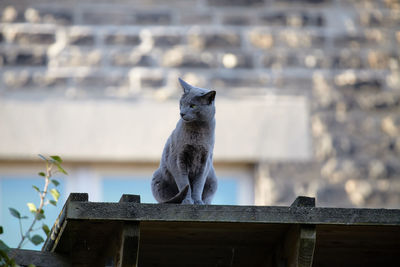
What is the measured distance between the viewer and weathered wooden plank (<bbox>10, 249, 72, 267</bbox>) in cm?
371

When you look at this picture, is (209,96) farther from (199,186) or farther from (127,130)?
(127,130)

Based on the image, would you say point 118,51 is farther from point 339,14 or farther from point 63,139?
point 339,14

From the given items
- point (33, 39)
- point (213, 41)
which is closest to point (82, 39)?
point (33, 39)

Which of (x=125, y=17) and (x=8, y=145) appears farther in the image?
(x=125, y=17)

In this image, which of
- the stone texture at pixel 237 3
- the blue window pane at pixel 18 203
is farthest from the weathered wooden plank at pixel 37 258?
the stone texture at pixel 237 3

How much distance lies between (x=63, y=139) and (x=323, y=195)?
1924 mm

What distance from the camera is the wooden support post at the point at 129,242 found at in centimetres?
329

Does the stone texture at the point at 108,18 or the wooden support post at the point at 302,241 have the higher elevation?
the stone texture at the point at 108,18

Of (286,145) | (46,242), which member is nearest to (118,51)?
(286,145)

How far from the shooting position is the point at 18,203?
20.7ft

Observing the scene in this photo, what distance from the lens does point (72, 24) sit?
670cm

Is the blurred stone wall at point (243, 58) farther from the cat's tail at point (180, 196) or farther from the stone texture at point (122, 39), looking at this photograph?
the cat's tail at point (180, 196)

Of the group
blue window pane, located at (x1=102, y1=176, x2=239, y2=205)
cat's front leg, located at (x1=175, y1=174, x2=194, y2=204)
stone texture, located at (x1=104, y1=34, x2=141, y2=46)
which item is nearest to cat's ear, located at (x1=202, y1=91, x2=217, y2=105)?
cat's front leg, located at (x1=175, y1=174, x2=194, y2=204)

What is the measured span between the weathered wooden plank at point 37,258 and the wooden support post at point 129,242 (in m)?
0.49
